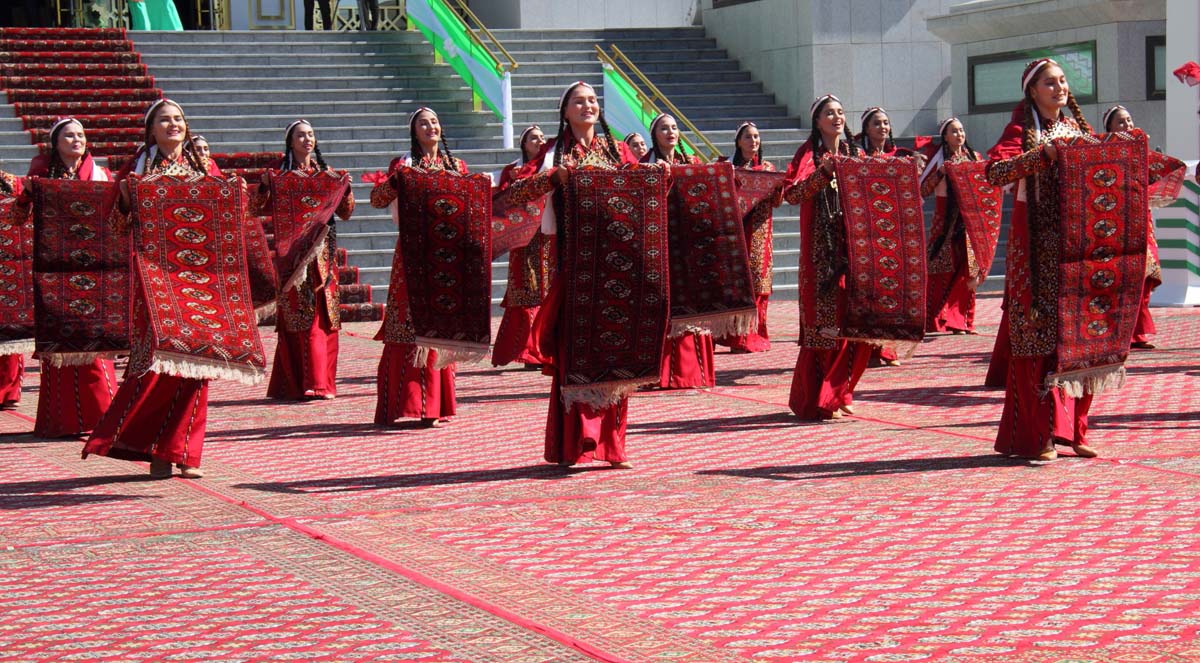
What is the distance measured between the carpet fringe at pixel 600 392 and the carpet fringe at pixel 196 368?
4.26 feet

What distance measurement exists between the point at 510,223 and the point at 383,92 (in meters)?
12.7

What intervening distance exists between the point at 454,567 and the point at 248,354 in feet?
6.79

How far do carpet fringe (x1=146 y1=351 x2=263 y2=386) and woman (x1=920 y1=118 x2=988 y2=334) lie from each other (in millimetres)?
5127

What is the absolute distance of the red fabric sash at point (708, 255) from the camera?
759 centimetres

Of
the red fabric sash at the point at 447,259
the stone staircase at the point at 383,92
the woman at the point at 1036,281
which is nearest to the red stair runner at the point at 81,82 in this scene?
the stone staircase at the point at 383,92

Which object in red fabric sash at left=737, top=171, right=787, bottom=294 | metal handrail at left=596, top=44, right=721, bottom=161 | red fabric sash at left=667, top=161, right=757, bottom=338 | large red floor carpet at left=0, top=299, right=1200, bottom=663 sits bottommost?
large red floor carpet at left=0, top=299, right=1200, bottom=663

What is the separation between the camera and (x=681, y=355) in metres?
10.4

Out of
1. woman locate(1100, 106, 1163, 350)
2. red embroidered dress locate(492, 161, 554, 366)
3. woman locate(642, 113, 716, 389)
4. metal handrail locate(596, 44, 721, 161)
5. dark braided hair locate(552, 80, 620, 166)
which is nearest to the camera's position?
dark braided hair locate(552, 80, 620, 166)

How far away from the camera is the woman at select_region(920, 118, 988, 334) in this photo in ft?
39.3

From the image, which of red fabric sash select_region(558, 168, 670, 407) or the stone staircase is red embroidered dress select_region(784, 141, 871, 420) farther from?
the stone staircase

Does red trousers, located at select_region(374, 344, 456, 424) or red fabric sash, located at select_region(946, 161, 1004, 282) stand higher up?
red fabric sash, located at select_region(946, 161, 1004, 282)

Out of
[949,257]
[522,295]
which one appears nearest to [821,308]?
[522,295]

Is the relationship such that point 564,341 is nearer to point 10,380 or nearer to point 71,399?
point 71,399

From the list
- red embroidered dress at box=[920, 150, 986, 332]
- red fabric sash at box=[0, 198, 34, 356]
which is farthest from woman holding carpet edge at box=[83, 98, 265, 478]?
red embroidered dress at box=[920, 150, 986, 332]
